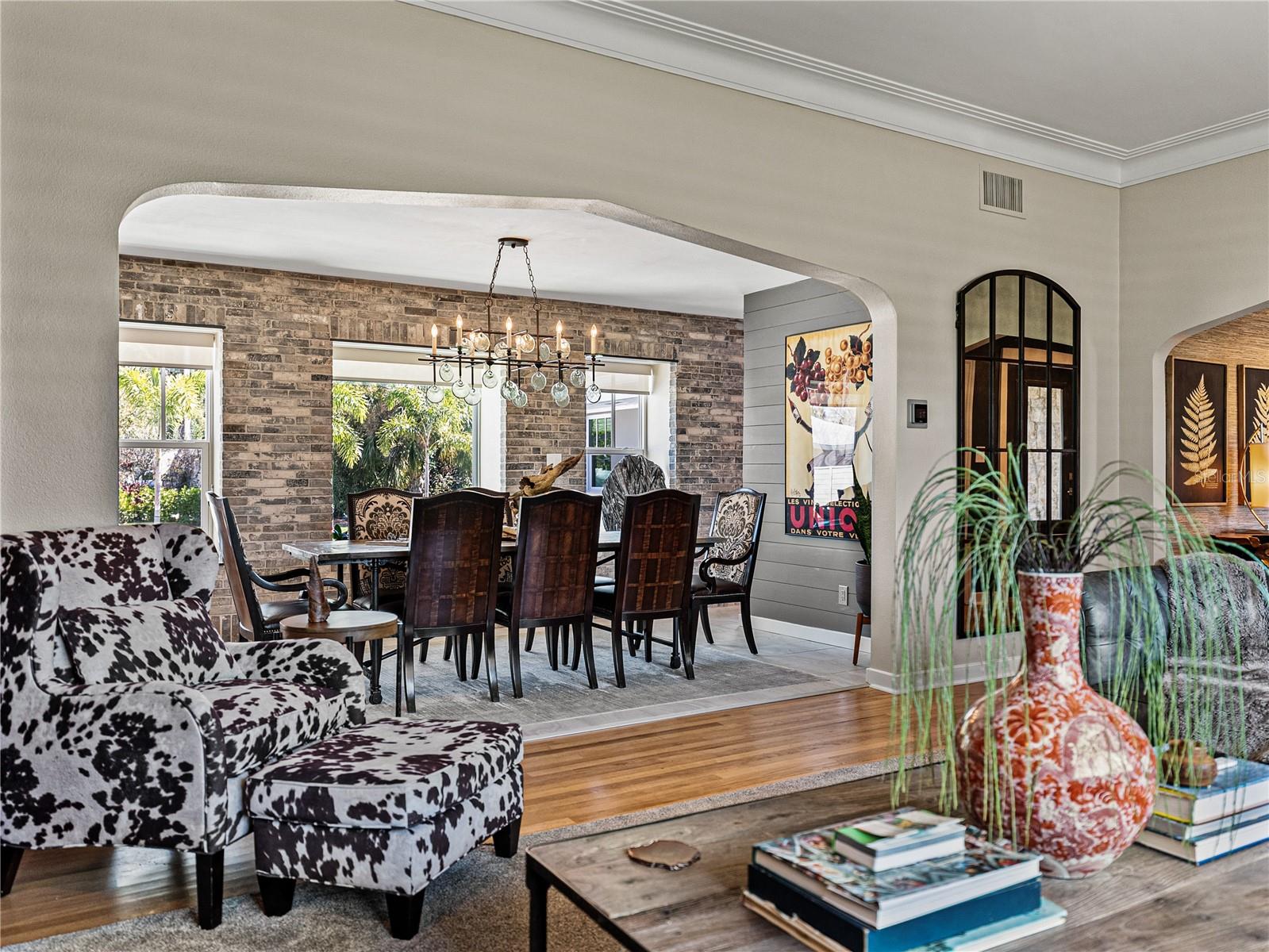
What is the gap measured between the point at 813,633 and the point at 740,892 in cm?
510

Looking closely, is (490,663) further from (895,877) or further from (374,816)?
(895,877)

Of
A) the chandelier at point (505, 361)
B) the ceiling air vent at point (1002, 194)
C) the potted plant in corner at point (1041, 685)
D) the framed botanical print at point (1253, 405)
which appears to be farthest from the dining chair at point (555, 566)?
the framed botanical print at point (1253, 405)

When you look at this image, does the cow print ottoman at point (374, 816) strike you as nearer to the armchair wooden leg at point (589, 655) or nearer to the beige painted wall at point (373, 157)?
the beige painted wall at point (373, 157)

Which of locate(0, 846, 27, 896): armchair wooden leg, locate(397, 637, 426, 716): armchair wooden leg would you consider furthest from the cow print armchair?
locate(397, 637, 426, 716): armchair wooden leg

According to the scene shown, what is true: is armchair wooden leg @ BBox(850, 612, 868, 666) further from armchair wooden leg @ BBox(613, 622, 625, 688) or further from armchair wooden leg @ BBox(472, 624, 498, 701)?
armchair wooden leg @ BBox(472, 624, 498, 701)

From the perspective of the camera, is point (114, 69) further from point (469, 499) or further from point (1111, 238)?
point (1111, 238)

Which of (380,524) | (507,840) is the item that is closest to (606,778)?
(507,840)

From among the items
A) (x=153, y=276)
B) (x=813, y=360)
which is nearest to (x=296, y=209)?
(x=153, y=276)

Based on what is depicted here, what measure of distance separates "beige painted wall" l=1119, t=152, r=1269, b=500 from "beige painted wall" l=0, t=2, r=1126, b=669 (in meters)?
A: 1.04

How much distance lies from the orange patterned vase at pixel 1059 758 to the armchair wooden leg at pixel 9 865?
7.89 feet

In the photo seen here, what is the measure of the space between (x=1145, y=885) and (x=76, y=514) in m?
2.92

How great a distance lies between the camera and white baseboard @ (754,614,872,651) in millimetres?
6211

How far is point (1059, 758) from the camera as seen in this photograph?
59.3 inches

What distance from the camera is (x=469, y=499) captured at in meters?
4.47
